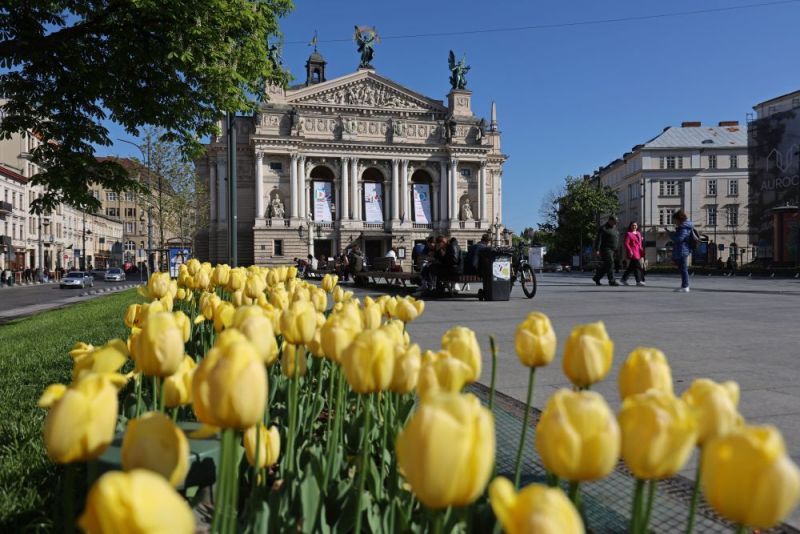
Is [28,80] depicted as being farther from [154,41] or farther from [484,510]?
[484,510]

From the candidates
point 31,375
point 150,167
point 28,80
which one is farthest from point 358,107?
point 31,375

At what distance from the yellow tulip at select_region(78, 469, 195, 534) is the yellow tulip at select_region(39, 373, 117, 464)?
252 millimetres

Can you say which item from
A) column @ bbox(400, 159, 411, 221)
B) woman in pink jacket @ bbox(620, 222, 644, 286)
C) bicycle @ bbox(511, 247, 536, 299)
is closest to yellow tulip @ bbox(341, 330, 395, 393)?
bicycle @ bbox(511, 247, 536, 299)

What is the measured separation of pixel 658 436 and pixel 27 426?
3.31m

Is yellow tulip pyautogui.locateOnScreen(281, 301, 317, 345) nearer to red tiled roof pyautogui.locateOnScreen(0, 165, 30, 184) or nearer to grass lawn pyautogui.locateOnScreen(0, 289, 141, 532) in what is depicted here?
grass lawn pyautogui.locateOnScreen(0, 289, 141, 532)

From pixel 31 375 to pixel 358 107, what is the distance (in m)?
59.0

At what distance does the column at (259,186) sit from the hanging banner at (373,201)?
10.7 m

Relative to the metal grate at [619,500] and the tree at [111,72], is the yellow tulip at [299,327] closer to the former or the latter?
the metal grate at [619,500]

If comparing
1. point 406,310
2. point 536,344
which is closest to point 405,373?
point 536,344

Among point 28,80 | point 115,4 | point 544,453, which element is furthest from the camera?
point 28,80

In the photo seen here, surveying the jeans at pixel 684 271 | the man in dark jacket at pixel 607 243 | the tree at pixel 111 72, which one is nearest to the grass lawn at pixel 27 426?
the tree at pixel 111 72

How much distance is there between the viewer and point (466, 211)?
63.2 meters

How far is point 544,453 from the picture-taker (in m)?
0.83

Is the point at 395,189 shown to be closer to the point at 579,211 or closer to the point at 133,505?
the point at 579,211
